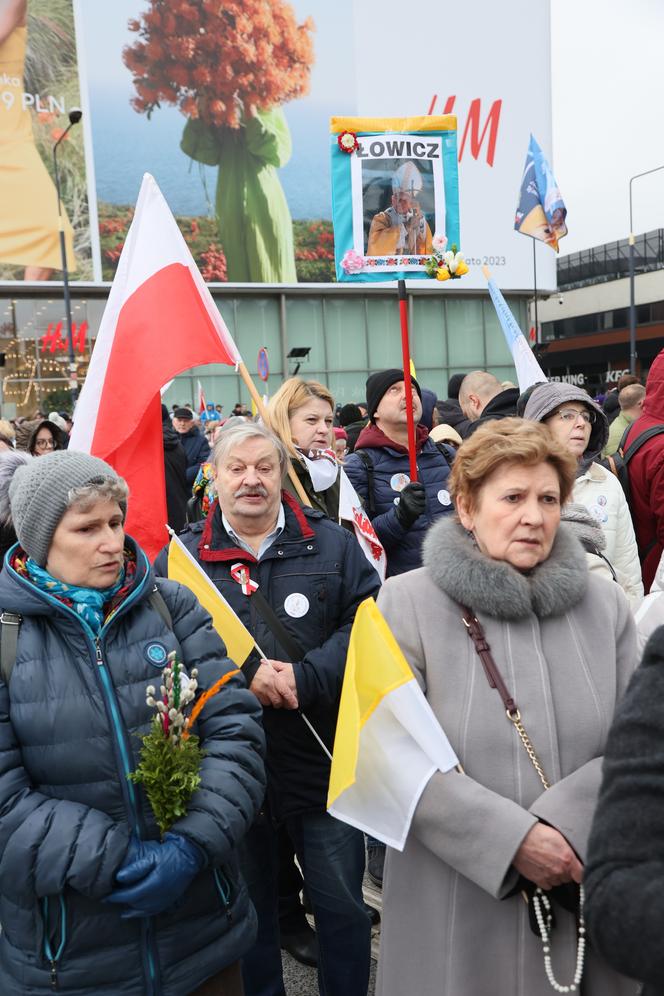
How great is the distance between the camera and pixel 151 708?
225cm

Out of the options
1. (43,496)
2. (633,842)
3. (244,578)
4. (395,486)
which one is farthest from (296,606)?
(633,842)

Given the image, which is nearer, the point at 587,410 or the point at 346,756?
the point at 346,756

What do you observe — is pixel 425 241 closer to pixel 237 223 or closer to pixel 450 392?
pixel 450 392

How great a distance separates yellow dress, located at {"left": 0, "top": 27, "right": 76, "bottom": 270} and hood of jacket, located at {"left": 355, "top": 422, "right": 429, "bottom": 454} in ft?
88.8

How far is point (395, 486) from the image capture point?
14.7 feet

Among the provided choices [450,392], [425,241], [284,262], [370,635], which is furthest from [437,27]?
[370,635]

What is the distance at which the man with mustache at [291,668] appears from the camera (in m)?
2.94

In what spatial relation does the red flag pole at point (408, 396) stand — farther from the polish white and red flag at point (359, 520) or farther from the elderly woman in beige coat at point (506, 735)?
the elderly woman in beige coat at point (506, 735)

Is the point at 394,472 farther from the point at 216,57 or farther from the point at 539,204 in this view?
the point at 216,57

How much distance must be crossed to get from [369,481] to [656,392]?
1.53 m

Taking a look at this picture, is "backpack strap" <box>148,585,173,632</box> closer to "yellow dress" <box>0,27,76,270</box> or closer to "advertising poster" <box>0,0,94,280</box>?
"advertising poster" <box>0,0,94,280</box>

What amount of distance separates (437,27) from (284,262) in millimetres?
12201

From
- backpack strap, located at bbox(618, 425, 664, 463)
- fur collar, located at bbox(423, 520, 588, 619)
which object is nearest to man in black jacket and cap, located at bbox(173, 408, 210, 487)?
backpack strap, located at bbox(618, 425, 664, 463)

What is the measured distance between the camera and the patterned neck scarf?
225 cm
